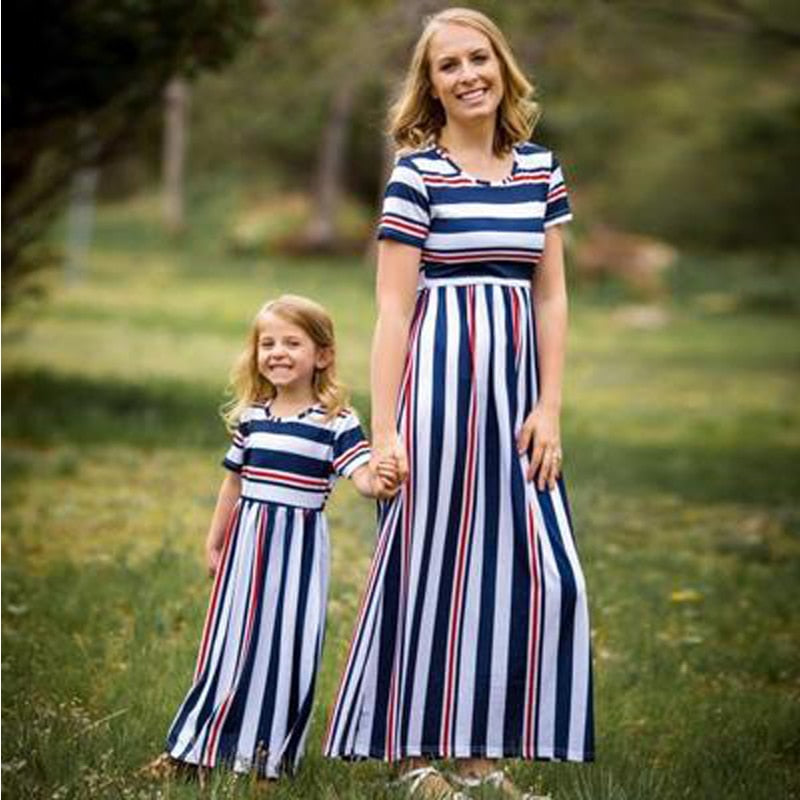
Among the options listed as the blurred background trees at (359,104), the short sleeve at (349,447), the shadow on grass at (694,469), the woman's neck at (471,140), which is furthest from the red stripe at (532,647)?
the shadow on grass at (694,469)

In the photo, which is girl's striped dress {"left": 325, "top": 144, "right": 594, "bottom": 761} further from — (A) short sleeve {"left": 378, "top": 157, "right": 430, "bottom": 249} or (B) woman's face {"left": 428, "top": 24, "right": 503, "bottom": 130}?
(B) woman's face {"left": 428, "top": 24, "right": 503, "bottom": 130}

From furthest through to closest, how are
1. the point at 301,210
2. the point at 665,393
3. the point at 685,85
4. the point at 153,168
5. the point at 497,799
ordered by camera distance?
the point at 153,168, the point at 301,210, the point at 685,85, the point at 665,393, the point at 497,799

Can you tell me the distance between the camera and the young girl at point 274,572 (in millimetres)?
4328

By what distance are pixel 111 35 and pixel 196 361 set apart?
6614 millimetres

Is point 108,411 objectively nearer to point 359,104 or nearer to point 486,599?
point 486,599

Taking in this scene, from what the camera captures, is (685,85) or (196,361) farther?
(685,85)

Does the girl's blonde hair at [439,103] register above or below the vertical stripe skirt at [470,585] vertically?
above

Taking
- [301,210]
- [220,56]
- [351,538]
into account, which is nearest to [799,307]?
[301,210]

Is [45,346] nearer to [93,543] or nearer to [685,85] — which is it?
[93,543]

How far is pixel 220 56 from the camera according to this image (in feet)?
33.8

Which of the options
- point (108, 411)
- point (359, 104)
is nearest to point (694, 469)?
point (108, 411)

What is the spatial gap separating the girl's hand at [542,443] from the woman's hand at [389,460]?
10.7 inches

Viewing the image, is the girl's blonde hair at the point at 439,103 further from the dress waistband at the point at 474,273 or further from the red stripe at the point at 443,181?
the dress waistband at the point at 474,273

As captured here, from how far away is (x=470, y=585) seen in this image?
13.9ft
